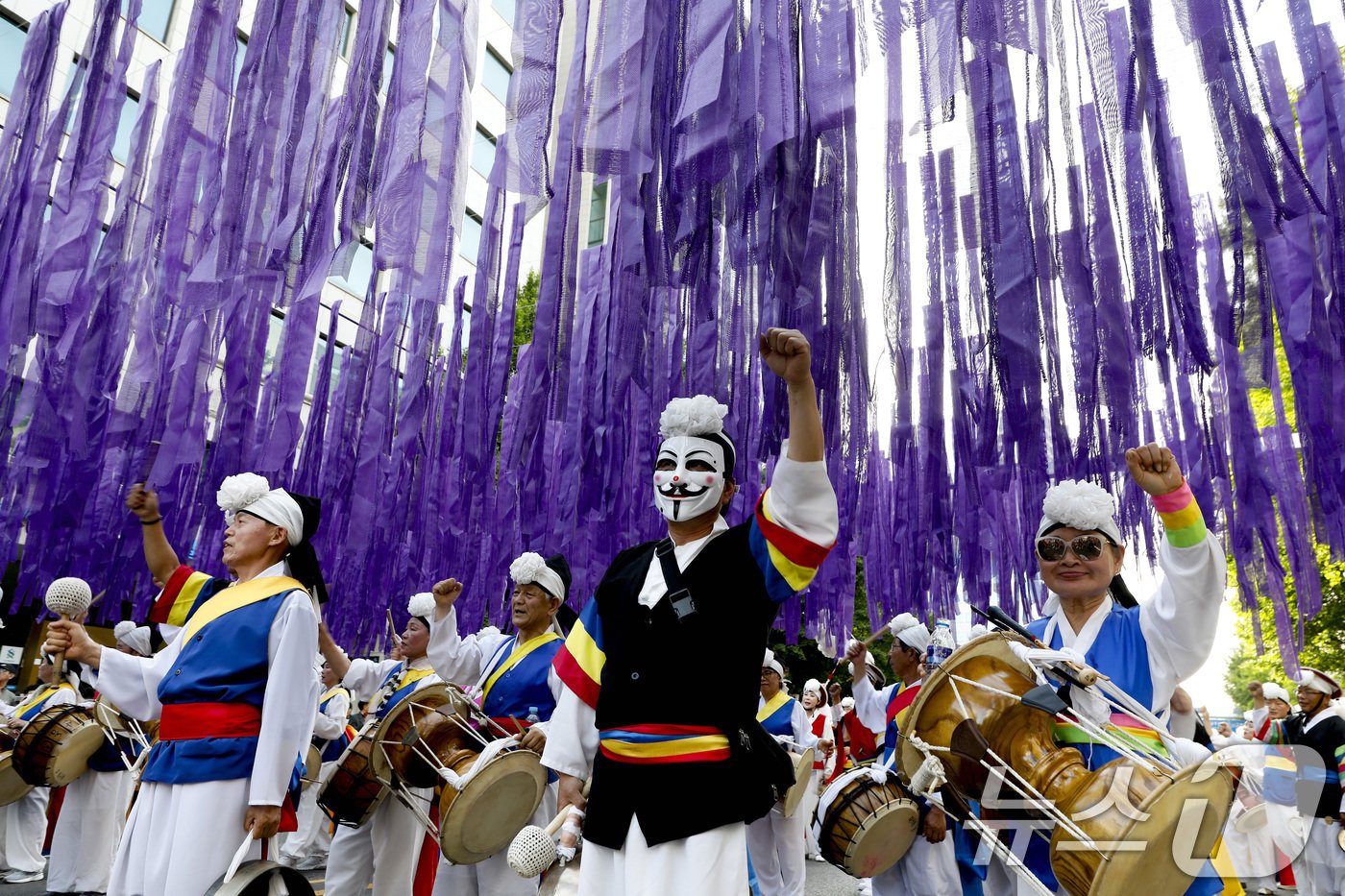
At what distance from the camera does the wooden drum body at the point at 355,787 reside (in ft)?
16.6

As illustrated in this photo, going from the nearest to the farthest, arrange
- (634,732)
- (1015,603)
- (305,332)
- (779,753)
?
1. (634,732)
2. (779,753)
3. (305,332)
4. (1015,603)

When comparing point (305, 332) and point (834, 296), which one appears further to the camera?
point (305, 332)

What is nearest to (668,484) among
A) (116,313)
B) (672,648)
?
(672,648)

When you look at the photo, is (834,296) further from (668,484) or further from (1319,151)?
(1319,151)

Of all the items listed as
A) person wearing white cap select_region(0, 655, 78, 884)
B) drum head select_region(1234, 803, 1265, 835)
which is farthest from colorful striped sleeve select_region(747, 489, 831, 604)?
person wearing white cap select_region(0, 655, 78, 884)

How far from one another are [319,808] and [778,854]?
15.1ft

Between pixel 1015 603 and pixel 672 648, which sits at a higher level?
pixel 1015 603

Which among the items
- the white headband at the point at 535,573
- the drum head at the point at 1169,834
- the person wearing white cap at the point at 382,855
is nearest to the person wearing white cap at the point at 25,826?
the person wearing white cap at the point at 382,855

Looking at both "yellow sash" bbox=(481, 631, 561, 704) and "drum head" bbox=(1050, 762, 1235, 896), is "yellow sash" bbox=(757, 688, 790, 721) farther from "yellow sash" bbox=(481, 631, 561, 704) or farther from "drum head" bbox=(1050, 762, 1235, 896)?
"drum head" bbox=(1050, 762, 1235, 896)

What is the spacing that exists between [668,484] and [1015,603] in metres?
4.33

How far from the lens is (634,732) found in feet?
8.85

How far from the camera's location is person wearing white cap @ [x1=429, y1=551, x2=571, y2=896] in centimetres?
494

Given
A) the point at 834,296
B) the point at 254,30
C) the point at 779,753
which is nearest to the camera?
the point at 779,753

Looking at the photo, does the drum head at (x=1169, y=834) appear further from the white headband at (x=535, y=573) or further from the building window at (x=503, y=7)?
the building window at (x=503, y=7)
